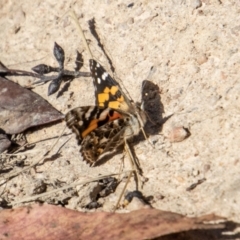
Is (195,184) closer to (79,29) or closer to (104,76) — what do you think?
(104,76)

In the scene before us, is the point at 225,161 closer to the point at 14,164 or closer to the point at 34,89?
the point at 14,164

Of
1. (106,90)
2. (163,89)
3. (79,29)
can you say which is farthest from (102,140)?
(79,29)

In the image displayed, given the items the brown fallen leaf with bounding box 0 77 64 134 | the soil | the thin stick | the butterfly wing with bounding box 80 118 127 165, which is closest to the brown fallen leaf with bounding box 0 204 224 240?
the soil

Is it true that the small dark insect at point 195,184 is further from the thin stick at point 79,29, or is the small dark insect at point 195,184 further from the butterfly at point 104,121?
the thin stick at point 79,29

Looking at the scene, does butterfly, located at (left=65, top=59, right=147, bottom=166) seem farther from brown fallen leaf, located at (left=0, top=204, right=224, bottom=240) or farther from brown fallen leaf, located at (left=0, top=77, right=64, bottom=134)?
brown fallen leaf, located at (left=0, top=204, right=224, bottom=240)

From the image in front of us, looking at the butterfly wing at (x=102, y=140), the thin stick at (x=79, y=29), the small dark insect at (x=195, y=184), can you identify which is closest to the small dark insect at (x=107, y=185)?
the butterfly wing at (x=102, y=140)

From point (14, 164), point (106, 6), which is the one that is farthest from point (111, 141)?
point (106, 6)
